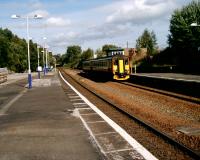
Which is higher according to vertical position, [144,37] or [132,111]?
[144,37]

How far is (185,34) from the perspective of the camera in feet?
231

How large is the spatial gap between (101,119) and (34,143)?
15.3 ft

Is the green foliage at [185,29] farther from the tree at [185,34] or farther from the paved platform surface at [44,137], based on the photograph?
the paved platform surface at [44,137]

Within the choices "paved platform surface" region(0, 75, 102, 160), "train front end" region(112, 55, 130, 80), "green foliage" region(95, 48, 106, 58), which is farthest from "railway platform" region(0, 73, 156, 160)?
"green foliage" region(95, 48, 106, 58)

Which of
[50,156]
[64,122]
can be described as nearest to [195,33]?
[64,122]

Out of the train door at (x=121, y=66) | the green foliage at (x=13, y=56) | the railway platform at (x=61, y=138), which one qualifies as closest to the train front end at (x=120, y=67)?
the train door at (x=121, y=66)

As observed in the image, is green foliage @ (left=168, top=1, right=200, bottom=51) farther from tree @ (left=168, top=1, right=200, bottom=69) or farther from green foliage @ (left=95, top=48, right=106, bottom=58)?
green foliage @ (left=95, top=48, right=106, bottom=58)

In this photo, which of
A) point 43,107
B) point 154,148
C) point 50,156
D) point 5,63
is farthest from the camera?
point 5,63

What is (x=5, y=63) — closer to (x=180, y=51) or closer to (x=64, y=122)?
(x=180, y=51)

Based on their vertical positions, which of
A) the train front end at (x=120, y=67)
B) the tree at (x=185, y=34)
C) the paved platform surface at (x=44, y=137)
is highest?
the tree at (x=185, y=34)

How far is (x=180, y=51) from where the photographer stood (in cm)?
7356

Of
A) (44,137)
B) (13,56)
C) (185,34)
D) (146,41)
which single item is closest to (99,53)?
(146,41)

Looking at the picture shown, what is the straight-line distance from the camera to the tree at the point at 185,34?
68.1 meters

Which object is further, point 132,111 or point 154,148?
point 132,111
